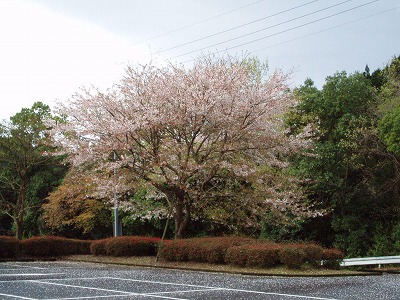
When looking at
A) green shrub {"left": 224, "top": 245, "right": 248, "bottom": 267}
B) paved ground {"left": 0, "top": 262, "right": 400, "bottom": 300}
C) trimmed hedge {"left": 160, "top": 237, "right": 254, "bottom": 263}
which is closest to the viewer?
paved ground {"left": 0, "top": 262, "right": 400, "bottom": 300}

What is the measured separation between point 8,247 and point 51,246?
2028mm

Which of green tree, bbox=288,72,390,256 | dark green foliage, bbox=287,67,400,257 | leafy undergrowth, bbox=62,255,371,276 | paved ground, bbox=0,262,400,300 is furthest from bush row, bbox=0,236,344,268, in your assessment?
green tree, bbox=288,72,390,256

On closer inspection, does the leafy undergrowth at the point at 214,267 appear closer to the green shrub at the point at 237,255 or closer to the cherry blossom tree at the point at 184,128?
the green shrub at the point at 237,255

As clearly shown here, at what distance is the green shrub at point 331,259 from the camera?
1830cm

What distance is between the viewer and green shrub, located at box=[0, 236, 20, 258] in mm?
26297

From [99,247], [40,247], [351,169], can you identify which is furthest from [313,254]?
[40,247]

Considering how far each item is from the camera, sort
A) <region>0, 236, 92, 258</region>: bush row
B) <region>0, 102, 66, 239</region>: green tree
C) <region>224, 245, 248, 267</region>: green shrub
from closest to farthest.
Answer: <region>224, 245, 248, 267</region>: green shrub < <region>0, 236, 92, 258</region>: bush row < <region>0, 102, 66, 239</region>: green tree

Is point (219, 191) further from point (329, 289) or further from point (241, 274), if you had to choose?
point (329, 289)

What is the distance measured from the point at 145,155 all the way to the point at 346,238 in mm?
9771

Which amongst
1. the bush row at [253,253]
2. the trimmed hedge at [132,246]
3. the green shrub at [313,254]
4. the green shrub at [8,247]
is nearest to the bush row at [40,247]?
the green shrub at [8,247]

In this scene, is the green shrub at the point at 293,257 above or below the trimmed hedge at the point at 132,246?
below

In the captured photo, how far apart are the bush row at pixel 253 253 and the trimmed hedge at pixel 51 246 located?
28.4 feet

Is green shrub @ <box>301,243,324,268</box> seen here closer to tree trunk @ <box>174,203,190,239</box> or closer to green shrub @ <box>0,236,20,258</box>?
tree trunk @ <box>174,203,190,239</box>

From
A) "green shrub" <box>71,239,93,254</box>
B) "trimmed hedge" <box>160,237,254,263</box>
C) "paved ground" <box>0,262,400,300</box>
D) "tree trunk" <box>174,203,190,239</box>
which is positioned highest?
"tree trunk" <box>174,203,190,239</box>
